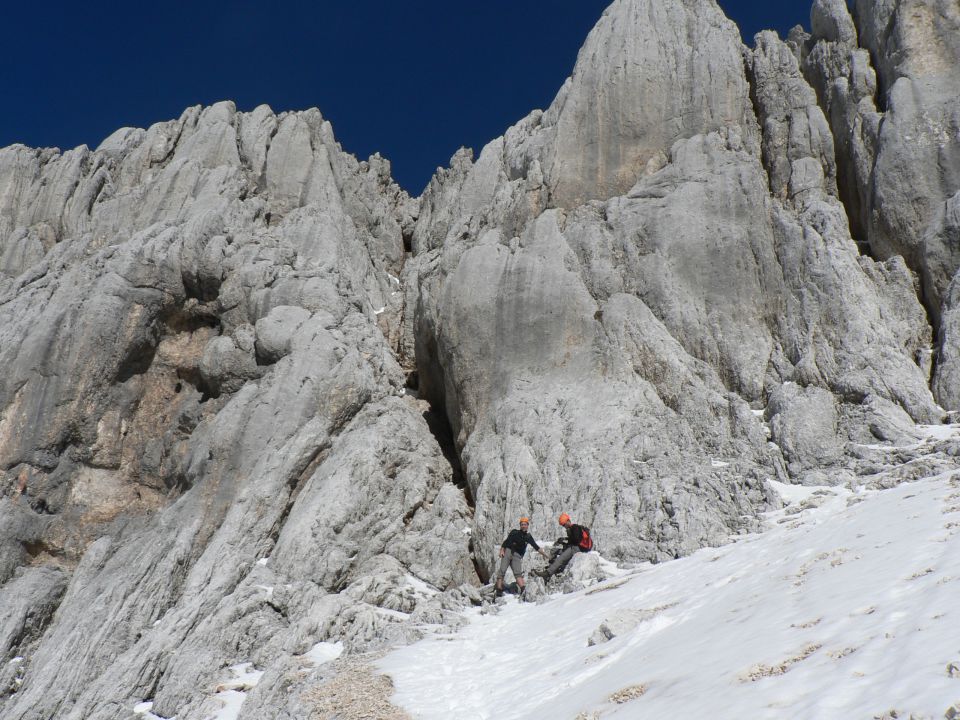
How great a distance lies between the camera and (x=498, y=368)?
1237 inches

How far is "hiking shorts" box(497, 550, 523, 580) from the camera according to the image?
21.8 m

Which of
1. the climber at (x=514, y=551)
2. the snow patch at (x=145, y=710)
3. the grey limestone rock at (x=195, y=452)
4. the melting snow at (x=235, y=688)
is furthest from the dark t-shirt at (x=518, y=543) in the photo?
the snow patch at (x=145, y=710)

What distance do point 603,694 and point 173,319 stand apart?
3342 centimetres

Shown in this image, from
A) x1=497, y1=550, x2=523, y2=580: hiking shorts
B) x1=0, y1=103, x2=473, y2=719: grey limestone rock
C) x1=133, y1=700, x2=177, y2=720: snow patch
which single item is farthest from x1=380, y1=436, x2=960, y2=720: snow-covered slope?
x1=133, y1=700, x2=177, y2=720: snow patch

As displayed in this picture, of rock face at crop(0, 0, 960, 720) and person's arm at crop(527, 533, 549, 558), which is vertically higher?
rock face at crop(0, 0, 960, 720)

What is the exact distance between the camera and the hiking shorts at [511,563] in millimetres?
21828

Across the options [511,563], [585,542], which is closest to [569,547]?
[585,542]

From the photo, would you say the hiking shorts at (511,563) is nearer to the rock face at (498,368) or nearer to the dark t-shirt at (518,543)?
the dark t-shirt at (518,543)

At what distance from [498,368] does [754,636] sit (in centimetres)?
2133

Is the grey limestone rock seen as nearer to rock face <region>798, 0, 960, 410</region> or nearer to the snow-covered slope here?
the snow-covered slope

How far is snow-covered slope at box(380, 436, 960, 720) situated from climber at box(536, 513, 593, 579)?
1.68m

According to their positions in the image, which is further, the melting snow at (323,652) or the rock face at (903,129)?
the rock face at (903,129)

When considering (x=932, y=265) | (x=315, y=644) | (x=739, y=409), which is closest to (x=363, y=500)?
(x=315, y=644)

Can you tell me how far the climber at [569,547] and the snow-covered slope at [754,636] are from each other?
168cm
